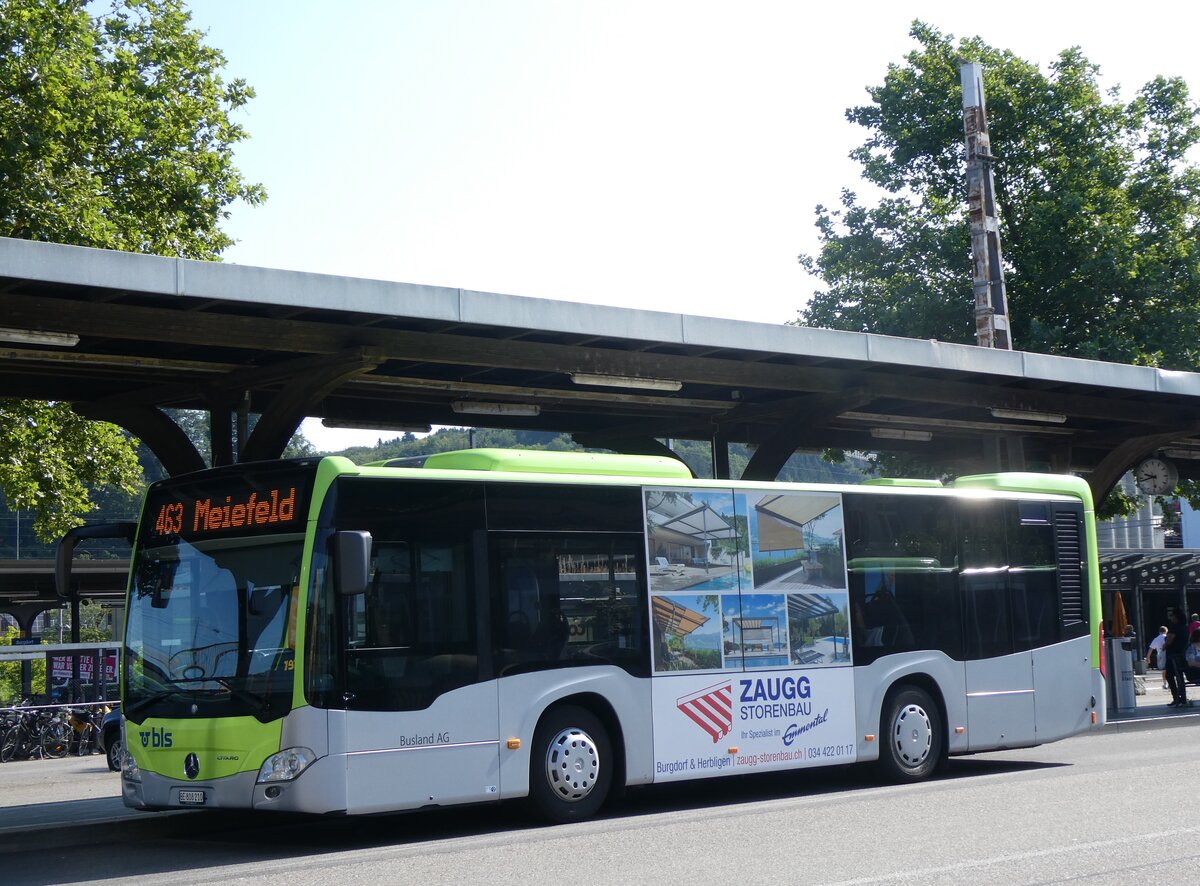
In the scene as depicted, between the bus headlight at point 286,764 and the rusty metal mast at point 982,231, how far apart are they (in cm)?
1549

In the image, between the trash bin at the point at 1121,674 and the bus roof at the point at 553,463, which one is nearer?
the bus roof at the point at 553,463

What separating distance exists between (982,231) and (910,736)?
11.6 m

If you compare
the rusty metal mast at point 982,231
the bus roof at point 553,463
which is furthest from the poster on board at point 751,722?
the rusty metal mast at point 982,231

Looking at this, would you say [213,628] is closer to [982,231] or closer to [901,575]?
[901,575]

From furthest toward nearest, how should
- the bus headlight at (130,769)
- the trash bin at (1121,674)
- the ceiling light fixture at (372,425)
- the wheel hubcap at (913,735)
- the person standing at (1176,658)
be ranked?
the person standing at (1176,658)
the trash bin at (1121,674)
the ceiling light fixture at (372,425)
the wheel hubcap at (913,735)
the bus headlight at (130,769)

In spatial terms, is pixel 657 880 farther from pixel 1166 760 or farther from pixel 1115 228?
pixel 1115 228

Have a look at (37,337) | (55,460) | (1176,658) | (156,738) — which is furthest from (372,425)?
(1176,658)

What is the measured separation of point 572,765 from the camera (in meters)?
11.7

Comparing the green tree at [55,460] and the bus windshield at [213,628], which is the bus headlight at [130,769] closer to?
the bus windshield at [213,628]

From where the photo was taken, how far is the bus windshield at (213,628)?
34.2 feet

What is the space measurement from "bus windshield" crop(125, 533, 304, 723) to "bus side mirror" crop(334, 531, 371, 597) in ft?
1.62

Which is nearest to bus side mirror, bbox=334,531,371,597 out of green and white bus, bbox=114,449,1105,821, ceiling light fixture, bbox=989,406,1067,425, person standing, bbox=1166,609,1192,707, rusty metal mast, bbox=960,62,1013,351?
green and white bus, bbox=114,449,1105,821

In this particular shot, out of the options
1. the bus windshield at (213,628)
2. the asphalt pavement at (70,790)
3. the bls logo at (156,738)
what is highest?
the bus windshield at (213,628)

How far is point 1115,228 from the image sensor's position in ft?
112
